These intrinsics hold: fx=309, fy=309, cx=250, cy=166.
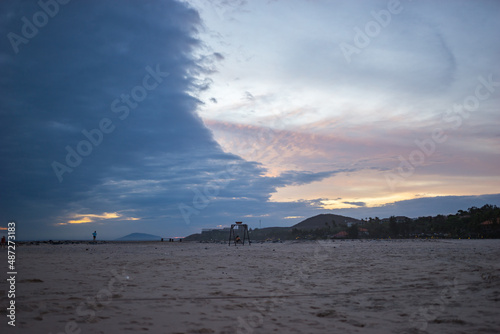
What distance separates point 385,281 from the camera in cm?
1107

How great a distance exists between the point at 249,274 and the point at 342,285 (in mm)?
4391

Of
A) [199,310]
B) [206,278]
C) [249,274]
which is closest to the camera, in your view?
[199,310]

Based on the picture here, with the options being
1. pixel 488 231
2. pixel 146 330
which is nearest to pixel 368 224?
pixel 488 231

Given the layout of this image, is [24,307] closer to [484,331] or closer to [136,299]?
[136,299]

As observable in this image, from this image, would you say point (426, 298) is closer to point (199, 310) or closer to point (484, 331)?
point (484, 331)

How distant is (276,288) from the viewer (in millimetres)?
10172

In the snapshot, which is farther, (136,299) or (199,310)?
(136,299)

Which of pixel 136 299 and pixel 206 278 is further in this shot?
pixel 206 278

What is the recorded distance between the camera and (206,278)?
40.1 ft

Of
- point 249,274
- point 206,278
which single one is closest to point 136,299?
point 206,278

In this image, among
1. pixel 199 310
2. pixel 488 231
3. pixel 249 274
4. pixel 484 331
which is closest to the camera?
pixel 484 331

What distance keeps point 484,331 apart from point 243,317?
461cm

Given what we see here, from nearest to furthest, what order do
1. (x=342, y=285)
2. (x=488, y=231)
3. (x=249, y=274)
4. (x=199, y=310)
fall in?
(x=199, y=310), (x=342, y=285), (x=249, y=274), (x=488, y=231)

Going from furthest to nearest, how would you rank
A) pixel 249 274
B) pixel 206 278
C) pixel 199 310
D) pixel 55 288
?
pixel 249 274
pixel 206 278
pixel 55 288
pixel 199 310
